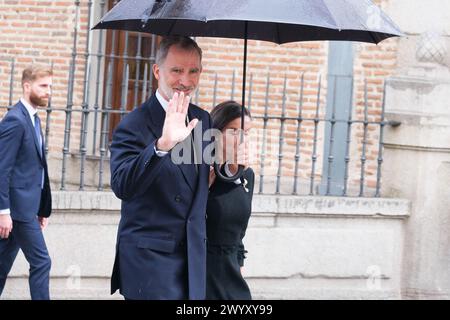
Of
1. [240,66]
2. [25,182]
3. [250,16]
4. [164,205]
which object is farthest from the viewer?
[240,66]

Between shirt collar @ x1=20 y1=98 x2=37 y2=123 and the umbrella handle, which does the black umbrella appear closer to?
the umbrella handle

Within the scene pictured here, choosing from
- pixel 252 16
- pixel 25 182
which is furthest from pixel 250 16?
pixel 25 182

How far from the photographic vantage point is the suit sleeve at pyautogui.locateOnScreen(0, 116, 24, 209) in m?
7.47

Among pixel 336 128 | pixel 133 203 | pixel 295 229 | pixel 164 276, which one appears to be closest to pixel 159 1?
pixel 133 203

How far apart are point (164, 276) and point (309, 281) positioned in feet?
15.4

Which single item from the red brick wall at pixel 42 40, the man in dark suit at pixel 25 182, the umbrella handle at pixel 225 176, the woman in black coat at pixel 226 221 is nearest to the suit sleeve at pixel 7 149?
the man in dark suit at pixel 25 182

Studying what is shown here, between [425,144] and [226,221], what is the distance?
4393 mm

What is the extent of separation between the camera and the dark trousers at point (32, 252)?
7.63 m

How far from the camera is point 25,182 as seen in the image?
762 centimetres

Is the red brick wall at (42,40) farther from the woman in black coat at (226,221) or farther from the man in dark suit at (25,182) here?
the woman in black coat at (226,221)

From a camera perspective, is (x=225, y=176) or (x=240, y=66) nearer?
(x=225, y=176)

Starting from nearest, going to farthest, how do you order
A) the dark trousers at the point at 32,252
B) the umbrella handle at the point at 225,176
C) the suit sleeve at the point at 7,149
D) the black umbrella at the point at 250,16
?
the black umbrella at the point at 250,16 < the umbrella handle at the point at 225,176 < the suit sleeve at the point at 7,149 < the dark trousers at the point at 32,252

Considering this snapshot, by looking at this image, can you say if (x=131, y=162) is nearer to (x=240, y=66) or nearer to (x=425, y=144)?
(x=425, y=144)

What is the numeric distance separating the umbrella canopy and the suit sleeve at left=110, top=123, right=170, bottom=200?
1.80ft
